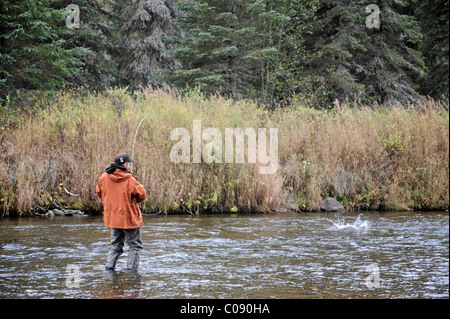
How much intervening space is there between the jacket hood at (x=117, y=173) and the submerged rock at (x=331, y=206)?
815cm

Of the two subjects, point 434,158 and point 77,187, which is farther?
point 434,158

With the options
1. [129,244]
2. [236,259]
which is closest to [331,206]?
[236,259]

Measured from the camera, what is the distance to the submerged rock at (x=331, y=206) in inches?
Result: 570

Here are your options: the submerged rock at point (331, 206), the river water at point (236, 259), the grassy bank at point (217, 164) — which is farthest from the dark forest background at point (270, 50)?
the river water at point (236, 259)

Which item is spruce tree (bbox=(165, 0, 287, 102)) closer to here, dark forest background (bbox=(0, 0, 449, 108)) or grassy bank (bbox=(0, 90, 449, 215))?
dark forest background (bbox=(0, 0, 449, 108))

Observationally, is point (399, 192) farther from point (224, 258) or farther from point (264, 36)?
point (264, 36)

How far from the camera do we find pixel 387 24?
84.3 feet

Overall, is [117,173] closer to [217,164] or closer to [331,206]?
[217,164]

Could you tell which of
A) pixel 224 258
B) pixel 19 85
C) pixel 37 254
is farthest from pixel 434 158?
pixel 19 85

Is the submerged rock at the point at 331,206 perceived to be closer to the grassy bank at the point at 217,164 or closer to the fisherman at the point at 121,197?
the grassy bank at the point at 217,164

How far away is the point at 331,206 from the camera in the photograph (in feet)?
47.7

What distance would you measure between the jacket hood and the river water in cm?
132
